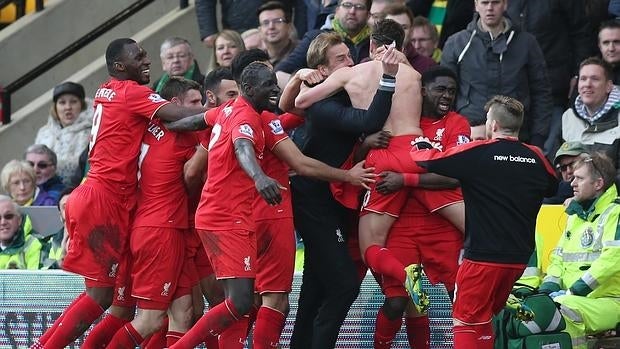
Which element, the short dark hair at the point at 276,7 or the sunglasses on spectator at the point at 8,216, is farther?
the short dark hair at the point at 276,7

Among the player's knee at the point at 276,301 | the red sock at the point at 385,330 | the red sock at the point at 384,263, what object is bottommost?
the red sock at the point at 385,330

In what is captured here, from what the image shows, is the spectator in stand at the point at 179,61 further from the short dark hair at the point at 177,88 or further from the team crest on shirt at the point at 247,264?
the team crest on shirt at the point at 247,264

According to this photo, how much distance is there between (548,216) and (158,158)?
10.3 feet

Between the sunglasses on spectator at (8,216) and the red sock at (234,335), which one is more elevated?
the sunglasses on spectator at (8,216)

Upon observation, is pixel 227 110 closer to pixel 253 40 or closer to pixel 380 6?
pixel 380 6

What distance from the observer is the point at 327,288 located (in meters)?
11.0

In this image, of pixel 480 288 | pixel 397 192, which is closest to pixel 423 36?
pixel 397 192

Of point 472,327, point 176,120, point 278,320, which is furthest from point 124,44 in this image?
point 472,327

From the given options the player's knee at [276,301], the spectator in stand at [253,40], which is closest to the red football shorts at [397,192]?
the player's knee at [276,301]

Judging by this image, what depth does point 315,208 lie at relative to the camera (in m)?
11.2

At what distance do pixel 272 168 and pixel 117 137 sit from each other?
3.54 feet

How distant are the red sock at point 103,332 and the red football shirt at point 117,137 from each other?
3.10ft

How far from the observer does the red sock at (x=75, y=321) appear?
11023mm

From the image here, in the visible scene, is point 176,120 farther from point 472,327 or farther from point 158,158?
point 472,327
